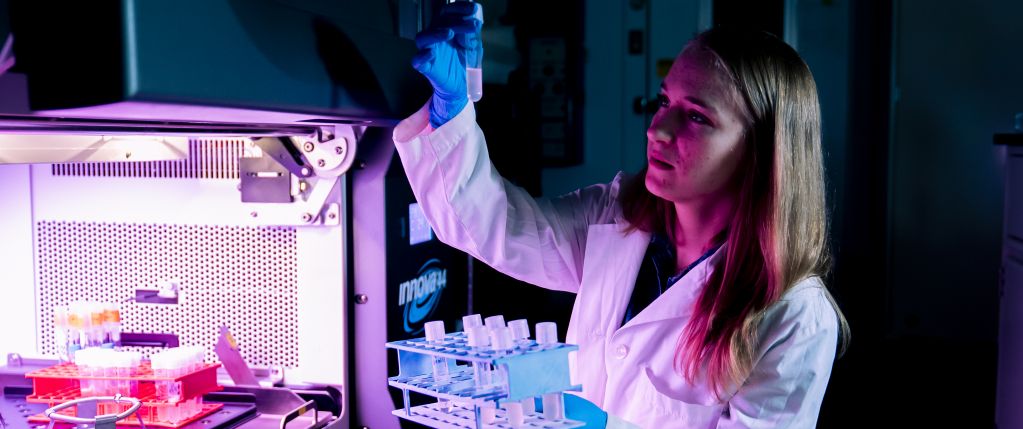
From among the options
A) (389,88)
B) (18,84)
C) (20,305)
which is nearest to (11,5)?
(18,84)

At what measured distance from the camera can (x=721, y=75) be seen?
56.0 inches

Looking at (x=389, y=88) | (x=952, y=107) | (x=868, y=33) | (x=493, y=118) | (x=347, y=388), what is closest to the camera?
(x=389, y=88)

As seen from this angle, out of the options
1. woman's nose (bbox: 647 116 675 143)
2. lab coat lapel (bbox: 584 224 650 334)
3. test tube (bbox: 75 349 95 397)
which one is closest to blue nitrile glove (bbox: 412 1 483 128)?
woman's nose (bbox: 647 116 675 143)

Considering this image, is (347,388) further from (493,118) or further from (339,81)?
(493,118)

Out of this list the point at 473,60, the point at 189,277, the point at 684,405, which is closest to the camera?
the point at 473,60

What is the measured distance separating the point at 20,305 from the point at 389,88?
2.85ft

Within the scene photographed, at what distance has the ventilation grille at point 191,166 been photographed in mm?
1526

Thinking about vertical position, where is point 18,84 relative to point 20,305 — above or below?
above

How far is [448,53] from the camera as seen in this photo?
123 cm

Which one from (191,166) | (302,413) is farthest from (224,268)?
(302,413)

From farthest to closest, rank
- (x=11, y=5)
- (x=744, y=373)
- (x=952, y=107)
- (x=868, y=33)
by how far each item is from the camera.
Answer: (x=868, y=33) → (x=952, y=107) → (x=744, y=373) → (x=11, y=5)

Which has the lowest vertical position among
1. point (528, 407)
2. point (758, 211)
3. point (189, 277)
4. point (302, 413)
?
point (302, 413)

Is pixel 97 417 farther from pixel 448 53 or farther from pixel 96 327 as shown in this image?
pixel 448 53

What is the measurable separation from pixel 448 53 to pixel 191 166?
58 centimetres
